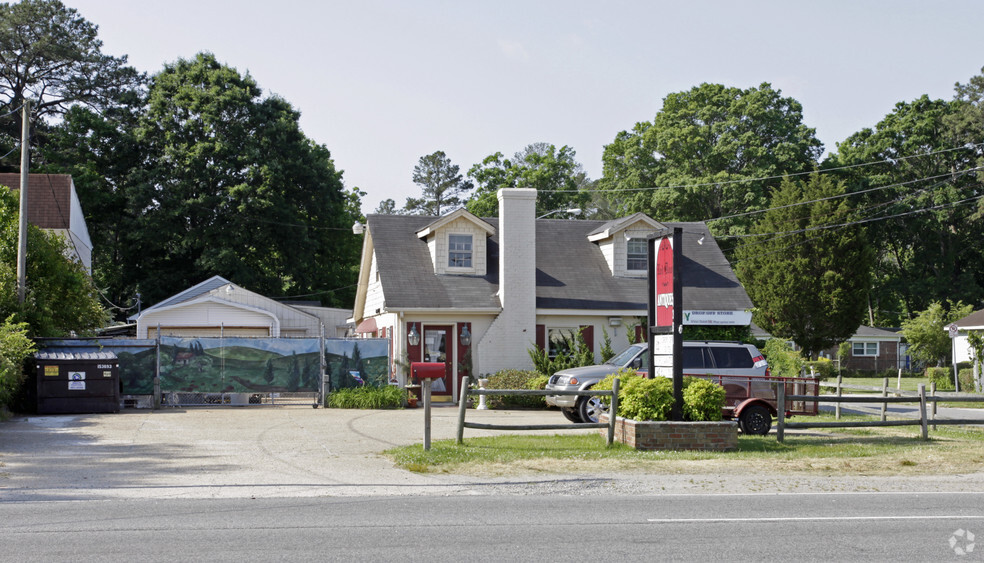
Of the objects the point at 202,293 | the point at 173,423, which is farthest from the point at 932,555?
the point at 202,293

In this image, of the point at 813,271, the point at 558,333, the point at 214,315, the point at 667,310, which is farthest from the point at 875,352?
the point at 667,310

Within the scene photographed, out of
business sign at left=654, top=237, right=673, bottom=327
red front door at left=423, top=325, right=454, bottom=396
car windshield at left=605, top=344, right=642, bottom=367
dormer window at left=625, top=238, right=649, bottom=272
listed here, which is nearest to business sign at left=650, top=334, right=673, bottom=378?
business sign at left=654, top=237, right=673, bottom=327

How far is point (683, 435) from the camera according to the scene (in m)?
14.8

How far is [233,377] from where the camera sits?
23.9 metres

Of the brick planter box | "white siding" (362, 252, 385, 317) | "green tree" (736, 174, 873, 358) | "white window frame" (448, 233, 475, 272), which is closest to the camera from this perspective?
the brick planter box

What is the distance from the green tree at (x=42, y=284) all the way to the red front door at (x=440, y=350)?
972 centimetres

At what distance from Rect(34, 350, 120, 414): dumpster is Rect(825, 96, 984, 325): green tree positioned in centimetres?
4672

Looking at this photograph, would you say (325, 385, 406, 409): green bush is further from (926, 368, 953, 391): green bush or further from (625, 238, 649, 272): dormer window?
(926, 368, 953, 391): green bush

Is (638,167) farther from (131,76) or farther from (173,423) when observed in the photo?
(173,423)

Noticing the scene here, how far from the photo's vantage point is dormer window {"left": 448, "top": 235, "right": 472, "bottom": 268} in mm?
28812

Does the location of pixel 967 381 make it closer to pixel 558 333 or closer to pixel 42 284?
pixel 558 333

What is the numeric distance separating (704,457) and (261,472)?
6.86 meters

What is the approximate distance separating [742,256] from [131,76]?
1481 inches

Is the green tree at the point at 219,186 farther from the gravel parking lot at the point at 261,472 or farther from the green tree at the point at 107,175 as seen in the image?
the gravel parking lot at the point at 261,472
